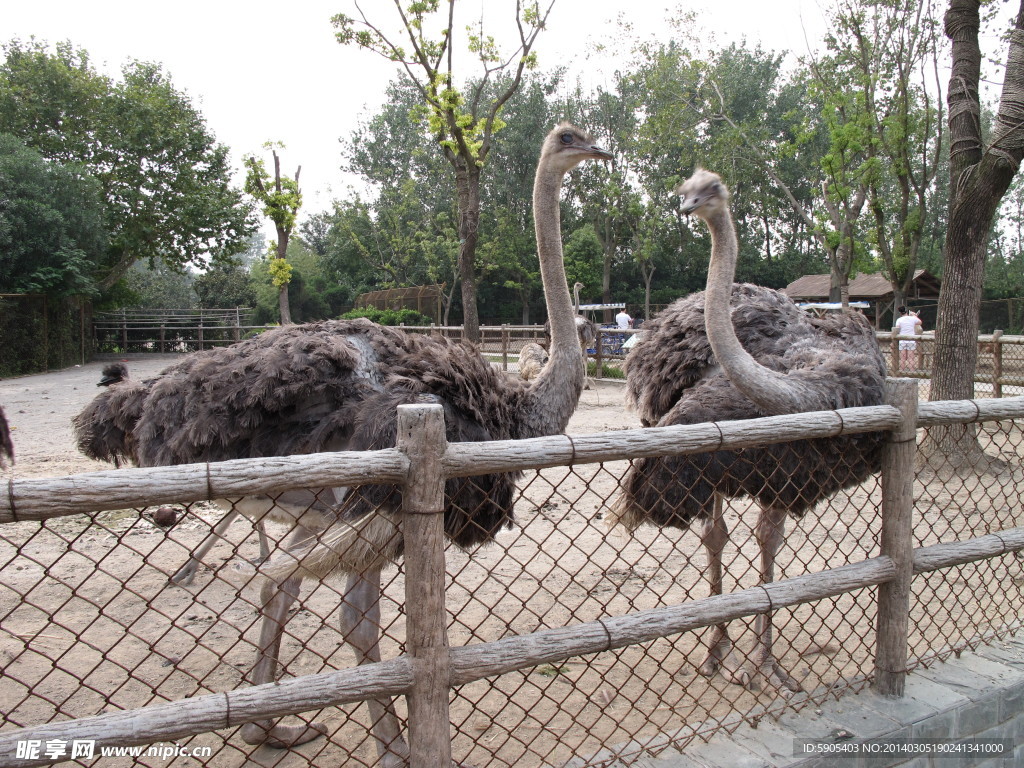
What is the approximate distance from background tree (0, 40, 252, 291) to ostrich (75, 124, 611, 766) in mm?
21273

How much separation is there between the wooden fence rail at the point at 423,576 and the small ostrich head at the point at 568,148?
179cm

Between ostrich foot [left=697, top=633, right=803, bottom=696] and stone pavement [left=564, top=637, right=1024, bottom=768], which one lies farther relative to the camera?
ostrich foot [left=697, top=633, right=803, bottom=696]

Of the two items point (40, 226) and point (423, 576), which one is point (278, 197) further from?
point (423, 576)

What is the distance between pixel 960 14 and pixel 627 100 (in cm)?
2697

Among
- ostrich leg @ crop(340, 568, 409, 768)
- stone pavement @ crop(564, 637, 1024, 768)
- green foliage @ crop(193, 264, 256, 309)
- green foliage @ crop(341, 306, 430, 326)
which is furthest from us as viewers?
green foliage @ crop(193, 264, 256, 309)

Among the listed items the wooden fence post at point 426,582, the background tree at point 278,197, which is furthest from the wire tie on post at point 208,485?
the background tree at point 278,197

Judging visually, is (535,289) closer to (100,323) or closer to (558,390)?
A: (100,323)

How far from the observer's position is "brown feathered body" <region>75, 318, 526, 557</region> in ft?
7.91

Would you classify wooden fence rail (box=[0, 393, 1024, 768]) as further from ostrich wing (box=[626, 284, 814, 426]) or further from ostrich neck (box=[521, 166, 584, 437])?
ostrich wing (box=[626, 284, 814, 426])

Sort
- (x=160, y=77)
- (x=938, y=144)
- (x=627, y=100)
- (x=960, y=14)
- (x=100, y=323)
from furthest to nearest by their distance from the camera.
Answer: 1. (x=627, y=100)
2. (x=160, y=77)
3. (x=100, y=323)
4. (x=938, y=144)
5. (x=960, y=14)

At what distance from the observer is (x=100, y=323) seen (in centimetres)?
2175

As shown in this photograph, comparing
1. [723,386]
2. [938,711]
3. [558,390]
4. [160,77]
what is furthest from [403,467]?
[160,77]

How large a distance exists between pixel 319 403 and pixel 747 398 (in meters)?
1.80

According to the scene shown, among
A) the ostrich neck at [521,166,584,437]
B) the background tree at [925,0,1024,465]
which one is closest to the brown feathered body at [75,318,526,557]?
the ostrich neck at [521,166,584,437]
